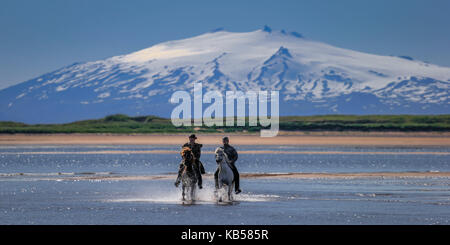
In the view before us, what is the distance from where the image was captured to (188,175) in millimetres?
30688

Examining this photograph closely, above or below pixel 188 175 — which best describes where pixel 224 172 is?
above

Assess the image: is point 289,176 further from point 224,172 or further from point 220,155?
point 220,155

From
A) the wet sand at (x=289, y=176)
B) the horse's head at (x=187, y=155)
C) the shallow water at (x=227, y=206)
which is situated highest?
the horse's head at (x=187, y=155)

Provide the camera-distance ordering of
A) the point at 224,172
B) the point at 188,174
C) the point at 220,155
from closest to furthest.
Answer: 1. the point at 220,155
2. the point at 224,172
3. the point at 188,174

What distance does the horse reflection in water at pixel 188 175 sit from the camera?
99.7 feet

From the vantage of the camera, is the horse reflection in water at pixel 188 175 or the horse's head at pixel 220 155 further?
the horse reflection in water at pixel 188 175

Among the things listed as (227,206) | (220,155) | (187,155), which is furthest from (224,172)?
(227,206)

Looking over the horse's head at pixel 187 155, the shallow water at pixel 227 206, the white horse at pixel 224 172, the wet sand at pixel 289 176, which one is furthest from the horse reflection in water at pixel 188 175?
the wet sand at pixel 289 176

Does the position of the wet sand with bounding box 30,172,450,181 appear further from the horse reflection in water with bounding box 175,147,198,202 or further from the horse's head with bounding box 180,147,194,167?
the horse's head with bounding box 180,147,194,167

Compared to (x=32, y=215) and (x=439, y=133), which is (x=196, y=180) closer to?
(x=32, y=215)

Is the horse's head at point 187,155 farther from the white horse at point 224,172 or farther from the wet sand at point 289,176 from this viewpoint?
the wet sand at point 289,176

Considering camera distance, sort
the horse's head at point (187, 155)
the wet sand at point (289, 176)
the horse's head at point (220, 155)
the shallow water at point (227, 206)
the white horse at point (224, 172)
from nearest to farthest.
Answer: the shallow water at point (227, 206) < the horse's head at point (220, 155) < the white horse at point (224, 172) < the horse's head at point (187, 155) < the wet sand at point (289, 176)

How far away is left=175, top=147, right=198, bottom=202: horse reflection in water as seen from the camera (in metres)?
30.4

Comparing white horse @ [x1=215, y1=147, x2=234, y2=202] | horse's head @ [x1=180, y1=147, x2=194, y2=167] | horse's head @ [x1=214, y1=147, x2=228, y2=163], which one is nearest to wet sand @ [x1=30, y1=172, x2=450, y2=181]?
horse's head @ [x1=180, y1=147, x2=194, y2=167]
